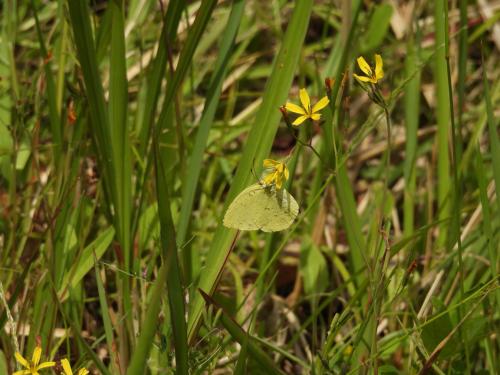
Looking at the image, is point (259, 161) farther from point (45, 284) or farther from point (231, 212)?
point (45, 284)

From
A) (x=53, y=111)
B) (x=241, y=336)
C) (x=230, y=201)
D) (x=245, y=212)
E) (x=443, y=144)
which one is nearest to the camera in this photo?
(x=241, y=336)

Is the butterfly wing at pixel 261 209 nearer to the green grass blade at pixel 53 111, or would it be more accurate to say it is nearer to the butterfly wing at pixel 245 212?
the butterfly wing at pixel 245 212

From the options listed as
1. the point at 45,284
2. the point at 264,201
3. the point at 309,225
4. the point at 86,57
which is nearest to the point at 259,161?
the point at 264,201

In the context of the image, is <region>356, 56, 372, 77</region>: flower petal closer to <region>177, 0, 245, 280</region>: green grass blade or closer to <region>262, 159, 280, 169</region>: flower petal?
<region>262, 159, 280, 169</region>: flower petal

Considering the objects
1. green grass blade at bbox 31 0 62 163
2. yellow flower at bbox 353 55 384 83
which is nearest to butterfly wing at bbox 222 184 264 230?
yellow flower at bbox 353 55 384 83

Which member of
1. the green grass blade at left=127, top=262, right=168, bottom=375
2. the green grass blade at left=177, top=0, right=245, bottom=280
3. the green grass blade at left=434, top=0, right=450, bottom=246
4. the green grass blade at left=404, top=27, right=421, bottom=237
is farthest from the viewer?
the green grass blade at left=404, top=27, right=421, bottom=237

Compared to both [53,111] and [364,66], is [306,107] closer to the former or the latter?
[364,66]

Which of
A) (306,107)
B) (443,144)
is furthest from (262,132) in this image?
(443,144)
